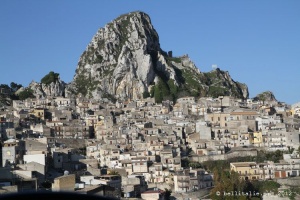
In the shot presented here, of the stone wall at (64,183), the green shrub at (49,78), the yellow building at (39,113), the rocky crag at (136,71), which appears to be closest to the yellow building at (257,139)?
the yellow building at (39,113)

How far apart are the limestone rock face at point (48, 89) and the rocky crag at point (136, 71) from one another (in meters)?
1.72

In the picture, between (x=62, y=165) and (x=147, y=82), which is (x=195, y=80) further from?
(x=62, y=165)

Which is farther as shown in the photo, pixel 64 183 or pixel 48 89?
pixel 48 89

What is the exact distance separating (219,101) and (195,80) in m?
13.8

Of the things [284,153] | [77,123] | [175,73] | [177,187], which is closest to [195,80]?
[175,73]

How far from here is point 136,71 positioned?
87.6 metres

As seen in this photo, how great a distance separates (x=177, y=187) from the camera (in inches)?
1807

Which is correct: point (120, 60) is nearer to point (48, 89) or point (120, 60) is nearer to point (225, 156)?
point (48, 89)

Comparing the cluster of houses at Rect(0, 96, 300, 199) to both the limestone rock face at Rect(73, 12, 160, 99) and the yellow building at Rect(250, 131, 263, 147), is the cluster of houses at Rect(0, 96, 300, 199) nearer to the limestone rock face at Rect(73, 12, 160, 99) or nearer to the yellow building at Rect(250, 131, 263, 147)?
the yellow building at Rect(250, 131, 263, 147)

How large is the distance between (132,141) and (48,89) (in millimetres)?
29631

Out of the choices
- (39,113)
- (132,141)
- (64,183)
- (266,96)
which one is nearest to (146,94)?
(39,113)

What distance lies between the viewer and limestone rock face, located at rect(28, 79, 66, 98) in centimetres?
8249

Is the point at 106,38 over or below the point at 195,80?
over

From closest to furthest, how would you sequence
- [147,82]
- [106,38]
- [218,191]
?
1. [218,191]
2. [147,82]
3. [106,38]
